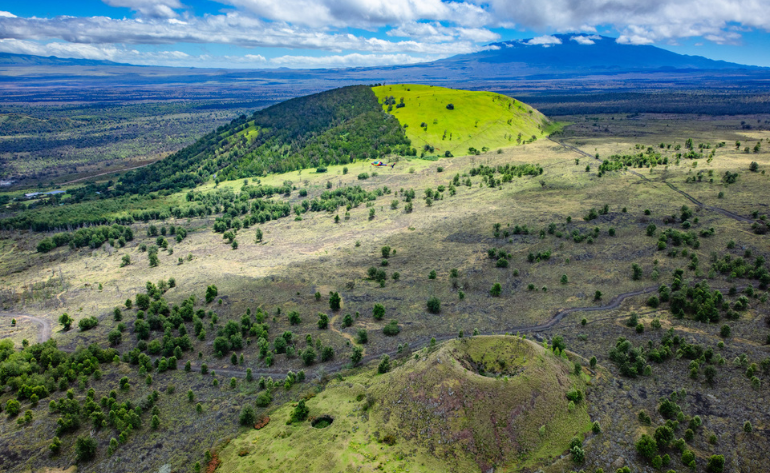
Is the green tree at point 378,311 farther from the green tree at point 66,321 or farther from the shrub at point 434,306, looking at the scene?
the green tree at point 66,321

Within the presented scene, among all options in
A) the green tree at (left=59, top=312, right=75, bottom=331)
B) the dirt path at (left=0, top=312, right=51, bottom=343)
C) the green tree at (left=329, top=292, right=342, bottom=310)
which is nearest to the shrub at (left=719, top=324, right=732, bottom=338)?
the green tree at (left=329, top=292, right=342, bottom=310)

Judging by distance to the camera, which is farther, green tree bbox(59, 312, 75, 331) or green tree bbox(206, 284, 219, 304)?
green tree bbox(206, 284, 219, 304)

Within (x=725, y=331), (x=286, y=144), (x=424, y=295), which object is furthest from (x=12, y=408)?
(x=286, y=144)

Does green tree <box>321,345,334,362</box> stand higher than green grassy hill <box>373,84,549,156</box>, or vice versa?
green grassy hill <box>373,84,549,156</box>

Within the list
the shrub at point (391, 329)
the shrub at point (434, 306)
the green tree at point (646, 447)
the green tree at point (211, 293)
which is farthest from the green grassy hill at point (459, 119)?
the green tree at point (646, 447)

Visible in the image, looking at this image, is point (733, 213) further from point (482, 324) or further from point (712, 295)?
point (482, 324)

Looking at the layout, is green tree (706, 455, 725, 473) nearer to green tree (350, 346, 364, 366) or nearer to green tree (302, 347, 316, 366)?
green tree (350, 346, 364, 366)

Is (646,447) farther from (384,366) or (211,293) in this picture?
(211,293)
